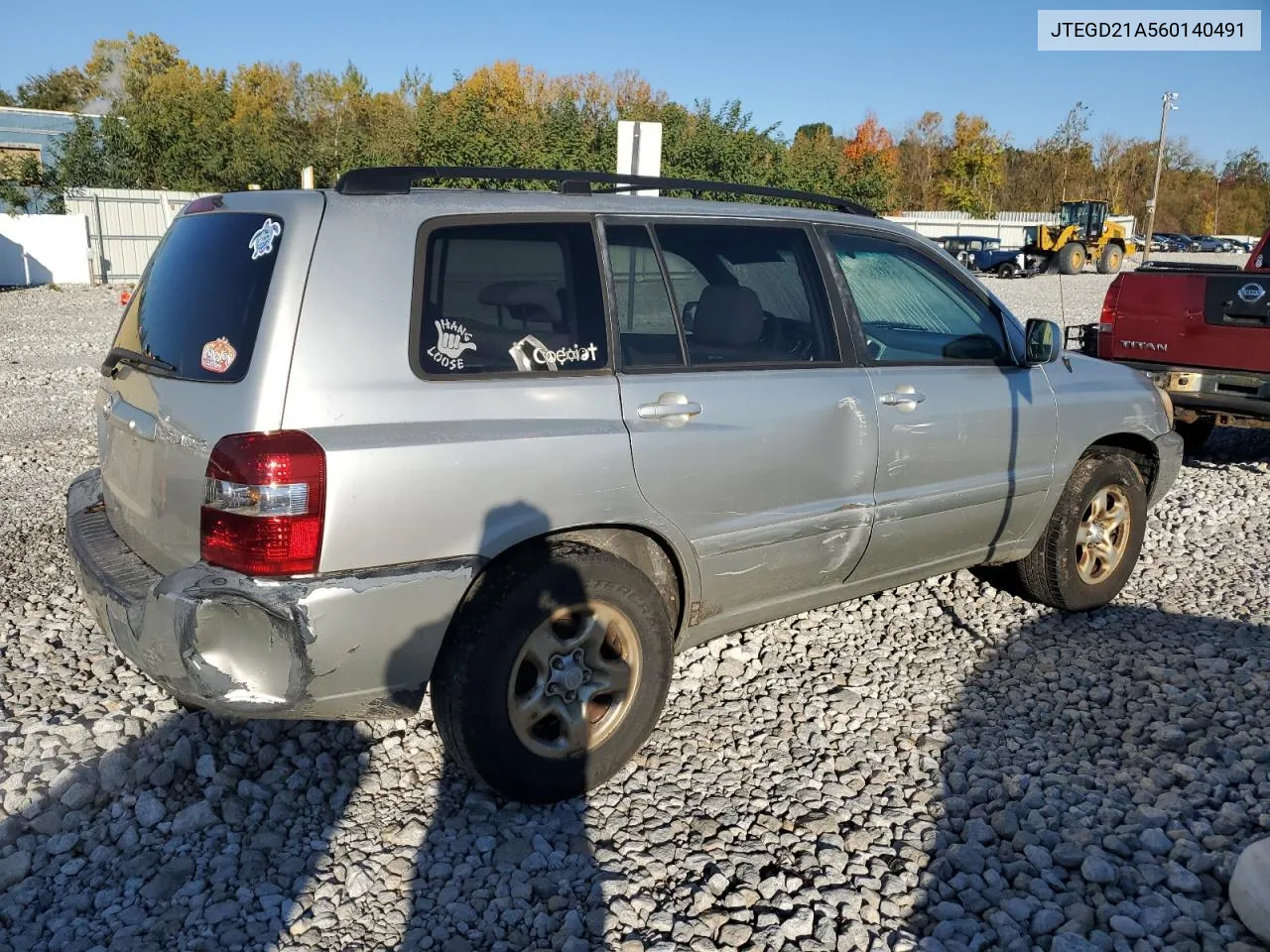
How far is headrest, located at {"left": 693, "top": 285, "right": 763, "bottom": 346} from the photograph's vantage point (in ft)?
11.8

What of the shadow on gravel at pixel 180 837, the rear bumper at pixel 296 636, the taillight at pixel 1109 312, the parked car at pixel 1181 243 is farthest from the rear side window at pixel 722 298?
the parked car at pixel 1181 243

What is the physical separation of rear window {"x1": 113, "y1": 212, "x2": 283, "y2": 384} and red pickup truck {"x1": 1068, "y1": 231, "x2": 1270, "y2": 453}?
611 cm

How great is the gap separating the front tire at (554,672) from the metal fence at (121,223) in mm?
29714

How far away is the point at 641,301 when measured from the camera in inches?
137

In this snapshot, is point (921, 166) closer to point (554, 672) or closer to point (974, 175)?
point (974, 175)

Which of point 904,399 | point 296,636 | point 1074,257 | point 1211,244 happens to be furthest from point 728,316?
point 1211,244

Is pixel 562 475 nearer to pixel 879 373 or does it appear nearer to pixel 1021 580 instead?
pixel 879 373

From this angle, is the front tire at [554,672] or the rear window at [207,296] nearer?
the rear window at [207,296]

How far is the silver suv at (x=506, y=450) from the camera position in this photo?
110 inches

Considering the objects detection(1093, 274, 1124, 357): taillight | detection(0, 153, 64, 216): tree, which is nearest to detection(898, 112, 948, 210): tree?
detection(0, 153, 64, 216): tree

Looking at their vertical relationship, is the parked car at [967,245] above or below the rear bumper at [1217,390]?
above

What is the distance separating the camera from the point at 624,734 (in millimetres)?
3400

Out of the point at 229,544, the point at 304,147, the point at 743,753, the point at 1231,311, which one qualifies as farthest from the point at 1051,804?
the point at 304,147

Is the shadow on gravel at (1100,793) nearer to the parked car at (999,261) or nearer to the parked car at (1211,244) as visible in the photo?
the parked car at (999,261)
